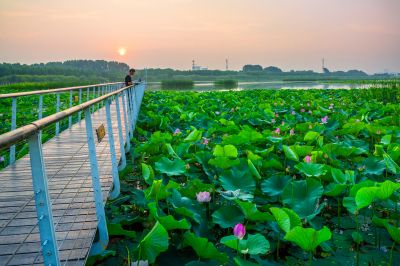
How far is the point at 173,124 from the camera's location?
537 centimetres

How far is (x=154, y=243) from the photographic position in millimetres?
1470

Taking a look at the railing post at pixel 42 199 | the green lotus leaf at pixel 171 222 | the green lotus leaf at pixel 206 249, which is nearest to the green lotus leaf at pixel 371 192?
the green lotus leaf at pixel 206 249

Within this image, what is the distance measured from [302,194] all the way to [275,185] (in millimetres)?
275

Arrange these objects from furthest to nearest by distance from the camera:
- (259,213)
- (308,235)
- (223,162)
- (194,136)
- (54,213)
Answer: (194,136), (223,162), (54,213), (259,213), (308,235)

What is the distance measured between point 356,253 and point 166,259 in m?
0.84

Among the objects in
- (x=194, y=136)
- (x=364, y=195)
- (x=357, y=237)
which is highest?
(x=194, y=136)

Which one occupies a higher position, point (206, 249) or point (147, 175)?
point (147, 175)

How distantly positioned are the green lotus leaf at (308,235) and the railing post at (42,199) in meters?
0.77

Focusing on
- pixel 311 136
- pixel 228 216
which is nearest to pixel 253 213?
pixel 228 216

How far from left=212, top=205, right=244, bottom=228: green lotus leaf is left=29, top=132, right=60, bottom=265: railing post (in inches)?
34.4

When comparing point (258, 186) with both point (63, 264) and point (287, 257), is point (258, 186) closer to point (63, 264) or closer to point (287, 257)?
point (287, 257)

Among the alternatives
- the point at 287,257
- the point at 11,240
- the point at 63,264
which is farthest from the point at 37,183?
the point at 287,257

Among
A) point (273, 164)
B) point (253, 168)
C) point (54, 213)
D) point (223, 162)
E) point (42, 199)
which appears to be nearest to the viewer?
point (42, 199)

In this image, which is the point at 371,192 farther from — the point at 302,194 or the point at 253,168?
the point at 253,168
